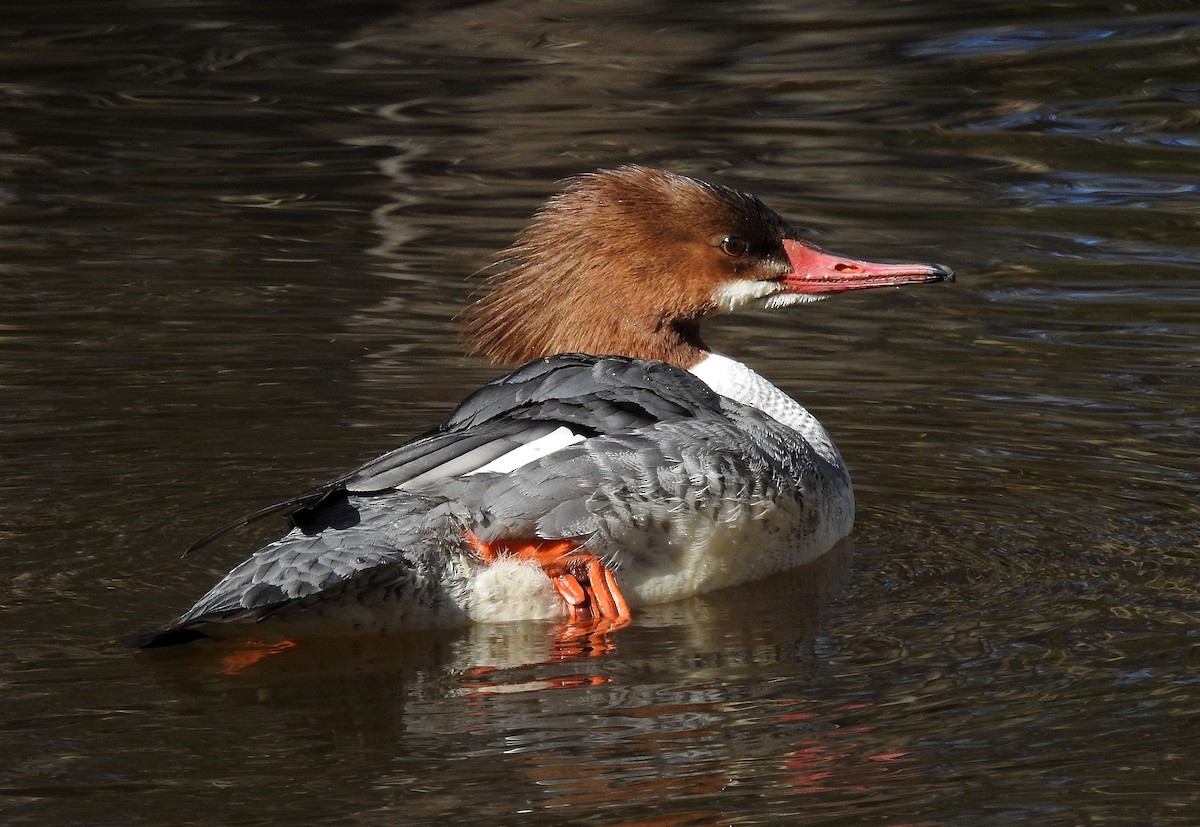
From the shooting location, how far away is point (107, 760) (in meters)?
4.42

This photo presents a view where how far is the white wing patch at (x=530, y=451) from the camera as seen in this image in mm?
5543

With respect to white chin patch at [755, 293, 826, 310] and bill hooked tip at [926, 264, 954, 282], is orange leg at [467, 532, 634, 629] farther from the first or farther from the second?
bill hooked tip at [926, 264, 954, 282]

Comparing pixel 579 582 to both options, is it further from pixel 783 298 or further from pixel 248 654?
pixel 783 298

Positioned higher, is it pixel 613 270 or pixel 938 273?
pixel 613 270

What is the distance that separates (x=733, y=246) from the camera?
6664 millimetres

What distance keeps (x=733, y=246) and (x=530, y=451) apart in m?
1.46

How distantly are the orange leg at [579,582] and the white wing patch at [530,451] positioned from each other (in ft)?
0.76

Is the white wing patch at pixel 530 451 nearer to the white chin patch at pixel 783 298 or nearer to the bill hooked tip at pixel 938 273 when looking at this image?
the white chin patch at pixel 783 298

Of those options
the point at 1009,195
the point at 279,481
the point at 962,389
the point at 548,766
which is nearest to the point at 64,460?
the point at 279,481

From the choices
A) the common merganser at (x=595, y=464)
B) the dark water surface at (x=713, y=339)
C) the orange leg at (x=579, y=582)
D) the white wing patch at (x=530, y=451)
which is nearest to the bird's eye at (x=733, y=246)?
the common merganser at (x=595, y=464)

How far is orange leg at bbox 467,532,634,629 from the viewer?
555cm

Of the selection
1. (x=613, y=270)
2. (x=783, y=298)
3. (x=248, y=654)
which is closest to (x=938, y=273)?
(x=783, y=298)

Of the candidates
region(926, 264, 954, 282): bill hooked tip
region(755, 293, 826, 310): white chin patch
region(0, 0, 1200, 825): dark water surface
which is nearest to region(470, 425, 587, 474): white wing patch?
region(0, 0, 1200, 825): dark water surface

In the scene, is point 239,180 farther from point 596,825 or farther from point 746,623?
point 596,825
